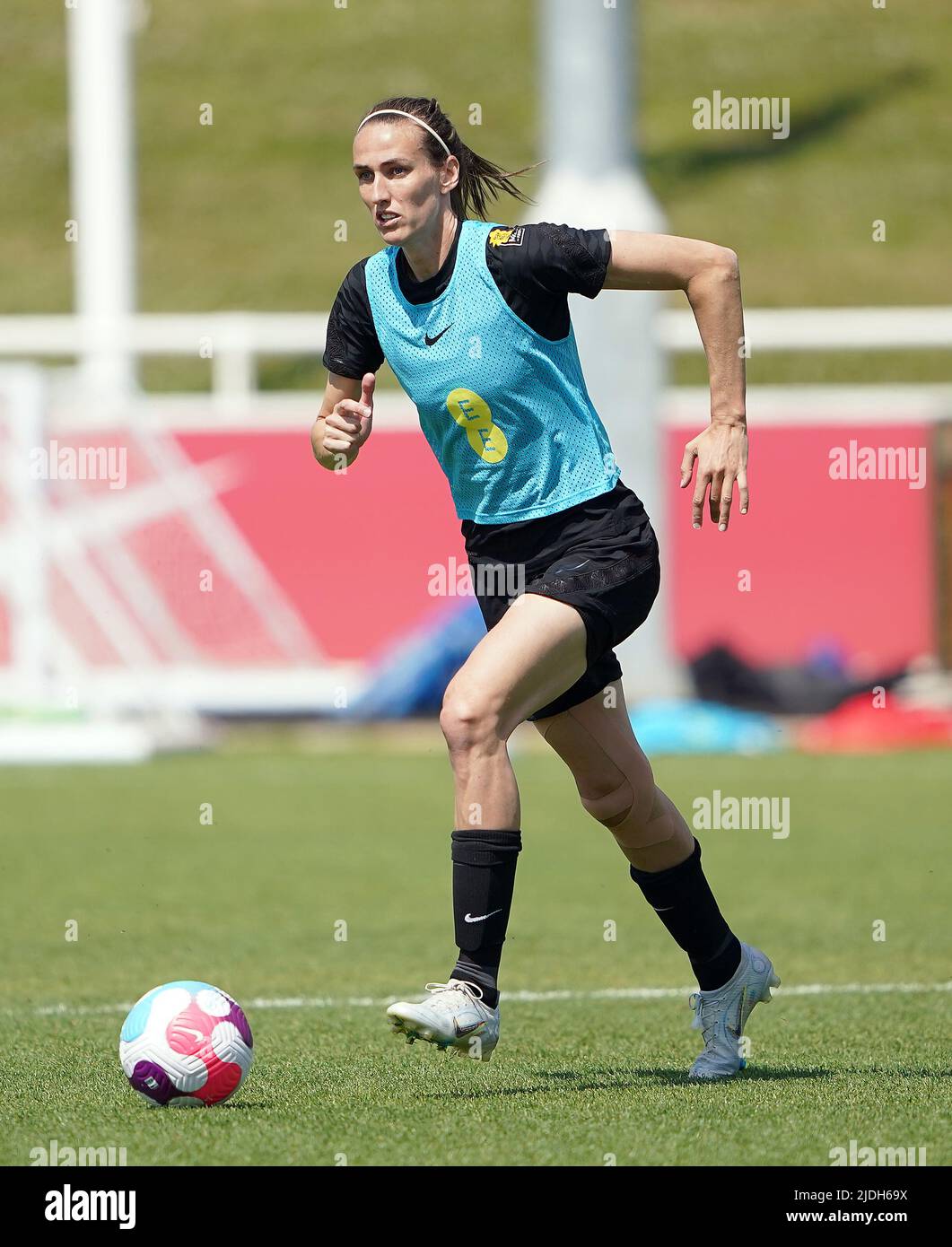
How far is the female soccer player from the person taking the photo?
5027 millimetres

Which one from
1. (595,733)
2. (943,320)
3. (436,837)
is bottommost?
(436,837)

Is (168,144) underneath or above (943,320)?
above

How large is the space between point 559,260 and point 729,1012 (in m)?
1.94

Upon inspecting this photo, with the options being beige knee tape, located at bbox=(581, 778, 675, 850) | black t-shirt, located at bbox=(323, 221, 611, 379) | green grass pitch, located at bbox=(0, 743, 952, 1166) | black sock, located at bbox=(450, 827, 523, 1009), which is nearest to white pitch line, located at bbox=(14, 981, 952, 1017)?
green grass pitch, located at bbox=(0, 743, 952, 1166)

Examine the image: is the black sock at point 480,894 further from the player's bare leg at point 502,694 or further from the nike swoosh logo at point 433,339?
the nike swoosh logo at point 433,339

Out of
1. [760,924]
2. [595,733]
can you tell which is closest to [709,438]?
[595,733]

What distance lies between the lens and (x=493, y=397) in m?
5.17

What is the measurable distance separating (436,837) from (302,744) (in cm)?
601

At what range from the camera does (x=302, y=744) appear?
680 inches

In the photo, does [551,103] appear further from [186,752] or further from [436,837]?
[436,837]

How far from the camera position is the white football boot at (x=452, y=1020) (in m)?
4.68

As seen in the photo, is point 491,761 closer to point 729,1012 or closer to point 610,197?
point 729,1012

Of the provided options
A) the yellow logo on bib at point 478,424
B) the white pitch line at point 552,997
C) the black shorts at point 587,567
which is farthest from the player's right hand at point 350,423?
the white pitch line at point 552,997

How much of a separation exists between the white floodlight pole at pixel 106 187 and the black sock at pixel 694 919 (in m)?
13.9
